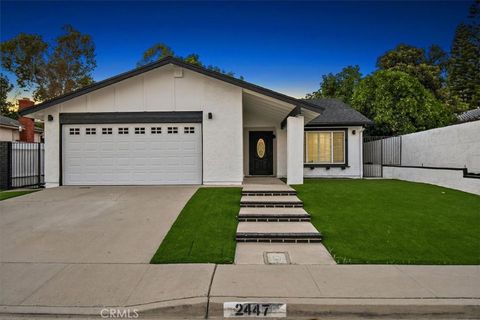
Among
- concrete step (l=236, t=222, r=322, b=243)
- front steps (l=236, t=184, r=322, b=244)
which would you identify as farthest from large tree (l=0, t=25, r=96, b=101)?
concrete step (l=236, t=222, r=322, b=243)

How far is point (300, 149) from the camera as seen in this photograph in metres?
11.2

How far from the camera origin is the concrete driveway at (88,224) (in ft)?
17.6

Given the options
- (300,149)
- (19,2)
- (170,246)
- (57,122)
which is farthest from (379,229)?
(19,2)

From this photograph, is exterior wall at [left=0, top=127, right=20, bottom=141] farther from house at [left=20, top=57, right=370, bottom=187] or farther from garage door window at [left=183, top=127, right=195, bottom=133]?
garage door window at [left=183, top=127, right=195, bottom=133]

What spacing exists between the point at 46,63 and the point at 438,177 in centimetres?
3403

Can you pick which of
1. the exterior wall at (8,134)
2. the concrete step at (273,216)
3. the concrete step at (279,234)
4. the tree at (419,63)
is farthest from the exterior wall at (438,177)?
the exterior wall at (8,134)

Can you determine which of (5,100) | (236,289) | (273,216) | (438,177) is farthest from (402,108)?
(5,100)

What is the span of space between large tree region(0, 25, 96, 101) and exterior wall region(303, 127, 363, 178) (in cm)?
2618

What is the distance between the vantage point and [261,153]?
48.5 feet

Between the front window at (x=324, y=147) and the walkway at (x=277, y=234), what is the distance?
7.04 meters

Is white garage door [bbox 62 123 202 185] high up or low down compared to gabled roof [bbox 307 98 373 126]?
down

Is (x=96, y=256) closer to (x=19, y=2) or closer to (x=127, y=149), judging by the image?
(x=127, y=149)

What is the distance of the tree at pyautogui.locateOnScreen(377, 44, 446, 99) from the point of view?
26172 millimetres

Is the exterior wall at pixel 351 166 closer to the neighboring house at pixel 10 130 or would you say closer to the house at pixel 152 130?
the house at pixel 152 130
